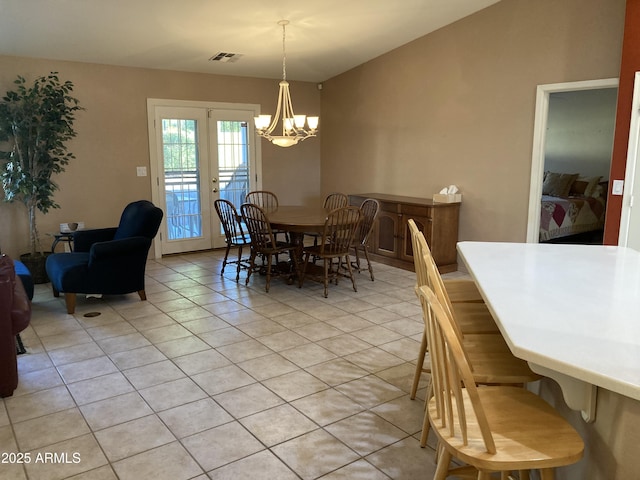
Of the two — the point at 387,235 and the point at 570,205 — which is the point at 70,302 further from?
the point at 570,205

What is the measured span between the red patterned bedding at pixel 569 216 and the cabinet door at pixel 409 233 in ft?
5.94

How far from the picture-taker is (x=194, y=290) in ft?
16.9

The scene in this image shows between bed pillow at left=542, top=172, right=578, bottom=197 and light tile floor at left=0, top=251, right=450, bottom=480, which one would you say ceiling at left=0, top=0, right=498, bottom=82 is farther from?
bed pillow at left=542, top=172, right=578, bottom=197

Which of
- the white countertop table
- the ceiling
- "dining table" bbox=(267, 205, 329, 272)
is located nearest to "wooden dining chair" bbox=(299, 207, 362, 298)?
"dining table" bbox=(267, 205, 329, 272)

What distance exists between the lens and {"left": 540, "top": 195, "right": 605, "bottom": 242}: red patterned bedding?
6500 millimetres

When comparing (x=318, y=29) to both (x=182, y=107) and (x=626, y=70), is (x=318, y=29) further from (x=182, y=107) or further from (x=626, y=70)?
(x=626, y=70)

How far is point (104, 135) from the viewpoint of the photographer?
6078 mm

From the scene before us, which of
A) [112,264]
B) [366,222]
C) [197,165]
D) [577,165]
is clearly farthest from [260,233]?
[577,165]

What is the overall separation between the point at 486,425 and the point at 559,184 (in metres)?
7.33

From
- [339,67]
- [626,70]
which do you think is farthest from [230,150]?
[626,70]

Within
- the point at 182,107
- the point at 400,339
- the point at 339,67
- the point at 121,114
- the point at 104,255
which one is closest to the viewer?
the point at 400,339

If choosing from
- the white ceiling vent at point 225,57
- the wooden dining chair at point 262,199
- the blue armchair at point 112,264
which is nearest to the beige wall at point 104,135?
the white ceiling vent at point 225,57

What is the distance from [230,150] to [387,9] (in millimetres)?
3111

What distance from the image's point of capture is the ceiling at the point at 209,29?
4.49 metres
